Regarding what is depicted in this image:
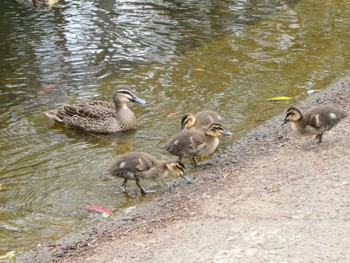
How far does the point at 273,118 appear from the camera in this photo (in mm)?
9633

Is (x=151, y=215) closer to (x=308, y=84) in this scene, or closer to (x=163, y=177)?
(x=163, y=177)

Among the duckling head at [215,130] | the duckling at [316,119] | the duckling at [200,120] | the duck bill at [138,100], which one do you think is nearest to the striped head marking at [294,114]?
the duckling at [316,119]

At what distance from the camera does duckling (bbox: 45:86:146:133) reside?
9.49 m

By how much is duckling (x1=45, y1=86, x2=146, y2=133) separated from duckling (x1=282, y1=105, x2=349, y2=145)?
2.41m

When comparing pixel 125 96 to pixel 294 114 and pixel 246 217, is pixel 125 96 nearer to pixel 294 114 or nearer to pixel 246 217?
pixel 294 114

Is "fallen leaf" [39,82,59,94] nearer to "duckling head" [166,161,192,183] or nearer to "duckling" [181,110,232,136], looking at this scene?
"duckling" [181,110,232,136]

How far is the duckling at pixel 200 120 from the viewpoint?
8.69m

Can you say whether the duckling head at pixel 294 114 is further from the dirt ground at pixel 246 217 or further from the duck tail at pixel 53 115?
the duck tail at pixel 53 115

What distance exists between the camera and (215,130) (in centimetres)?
830

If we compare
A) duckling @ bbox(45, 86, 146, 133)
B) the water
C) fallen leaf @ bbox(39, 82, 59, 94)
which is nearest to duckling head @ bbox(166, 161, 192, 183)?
the water

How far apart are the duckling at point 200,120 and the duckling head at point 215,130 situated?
1.02 ft

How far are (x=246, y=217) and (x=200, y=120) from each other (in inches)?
108

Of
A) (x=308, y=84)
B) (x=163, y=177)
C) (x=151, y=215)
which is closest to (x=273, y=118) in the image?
(x=308, y=84)

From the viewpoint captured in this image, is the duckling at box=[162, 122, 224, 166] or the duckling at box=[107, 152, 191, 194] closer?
the duckling at box=[107, 152, 191, 194]
